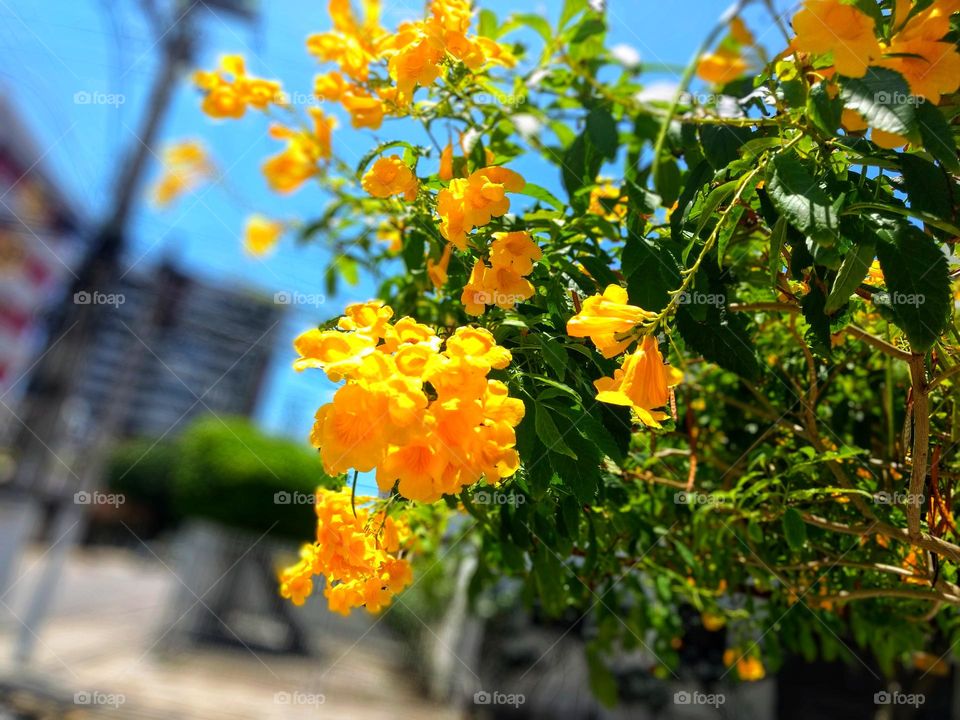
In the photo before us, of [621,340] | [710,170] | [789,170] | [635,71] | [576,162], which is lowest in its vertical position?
[621,340]

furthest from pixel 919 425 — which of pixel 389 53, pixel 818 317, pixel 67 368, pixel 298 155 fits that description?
pixel 67 368

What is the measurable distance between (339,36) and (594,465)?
0.95 metres

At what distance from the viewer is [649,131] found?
133 centimetres

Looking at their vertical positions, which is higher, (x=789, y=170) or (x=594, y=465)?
(x=789, y=170)

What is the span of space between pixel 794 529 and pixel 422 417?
2.15ft

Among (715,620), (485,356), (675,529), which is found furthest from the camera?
(715,620)

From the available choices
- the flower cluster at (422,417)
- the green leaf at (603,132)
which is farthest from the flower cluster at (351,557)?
the green leaf at (603,132)

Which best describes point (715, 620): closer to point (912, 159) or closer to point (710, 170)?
point (710, 170)

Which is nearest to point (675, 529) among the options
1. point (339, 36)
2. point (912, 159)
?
point (912, 159)

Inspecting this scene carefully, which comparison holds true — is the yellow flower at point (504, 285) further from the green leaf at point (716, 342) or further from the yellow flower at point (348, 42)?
the yellow flower at point (348, 42)

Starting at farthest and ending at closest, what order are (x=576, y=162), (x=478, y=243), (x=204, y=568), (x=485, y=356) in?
(x=204, y=568)
(x=576, y=162)
(x=478, y=243)
(x=485, y=356)

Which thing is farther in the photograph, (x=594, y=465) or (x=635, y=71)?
(x=635, y=71)

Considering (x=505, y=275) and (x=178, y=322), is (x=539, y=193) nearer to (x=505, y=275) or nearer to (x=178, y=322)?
(x=505, y=275)

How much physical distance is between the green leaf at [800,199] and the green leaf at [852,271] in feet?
0.13
